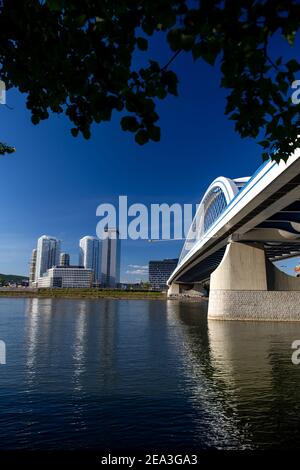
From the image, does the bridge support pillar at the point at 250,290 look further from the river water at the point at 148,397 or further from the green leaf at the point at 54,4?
the green leaf at the point at 54,4

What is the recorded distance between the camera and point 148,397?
11.3m

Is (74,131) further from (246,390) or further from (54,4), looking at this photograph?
(246,390)

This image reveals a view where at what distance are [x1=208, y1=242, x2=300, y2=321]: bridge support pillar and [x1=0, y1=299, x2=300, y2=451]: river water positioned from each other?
58.6 feet

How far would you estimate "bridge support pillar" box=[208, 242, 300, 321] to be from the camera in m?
39.4

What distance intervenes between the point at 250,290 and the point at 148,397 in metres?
30.6

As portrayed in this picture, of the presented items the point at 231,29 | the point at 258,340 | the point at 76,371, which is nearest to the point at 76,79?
the point at 231,29

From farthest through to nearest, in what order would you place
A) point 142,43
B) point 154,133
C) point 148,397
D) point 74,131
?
point 148,397 < point 74,131 < point 154,133 < point 142,43

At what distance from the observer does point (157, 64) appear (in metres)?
3.38

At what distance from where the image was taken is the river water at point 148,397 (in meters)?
8.16

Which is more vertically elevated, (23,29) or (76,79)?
(23,29)

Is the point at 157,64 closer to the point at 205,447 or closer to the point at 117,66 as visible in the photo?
the point at 117,66

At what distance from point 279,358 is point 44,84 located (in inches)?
740

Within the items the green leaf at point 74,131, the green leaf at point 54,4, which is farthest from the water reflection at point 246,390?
the green leaf at point 54,4

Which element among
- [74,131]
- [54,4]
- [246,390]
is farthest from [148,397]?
[54,4]
